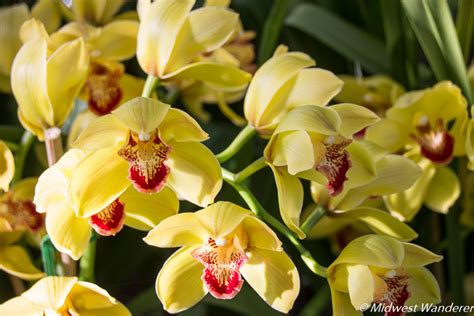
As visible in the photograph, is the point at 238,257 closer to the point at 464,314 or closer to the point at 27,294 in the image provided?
the point at 27,294

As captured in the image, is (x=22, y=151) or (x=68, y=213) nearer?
(x=68, y=213)

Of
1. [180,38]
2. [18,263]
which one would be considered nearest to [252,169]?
[180,38]

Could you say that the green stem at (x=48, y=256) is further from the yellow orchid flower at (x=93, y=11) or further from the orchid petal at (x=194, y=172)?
the yellow orchid flower at (x=93, y=11)

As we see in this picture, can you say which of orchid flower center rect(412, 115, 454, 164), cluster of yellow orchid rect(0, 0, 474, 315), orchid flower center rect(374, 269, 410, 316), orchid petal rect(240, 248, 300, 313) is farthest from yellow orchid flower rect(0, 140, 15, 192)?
orchid flower center rect(412, 115, 454, 164)

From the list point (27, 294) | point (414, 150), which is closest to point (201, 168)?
point (27, 294)

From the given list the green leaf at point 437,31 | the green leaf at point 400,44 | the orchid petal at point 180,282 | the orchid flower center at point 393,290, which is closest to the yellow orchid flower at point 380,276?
the orchid flower center at point 393,290

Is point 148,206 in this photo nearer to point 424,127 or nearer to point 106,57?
point 106,57
